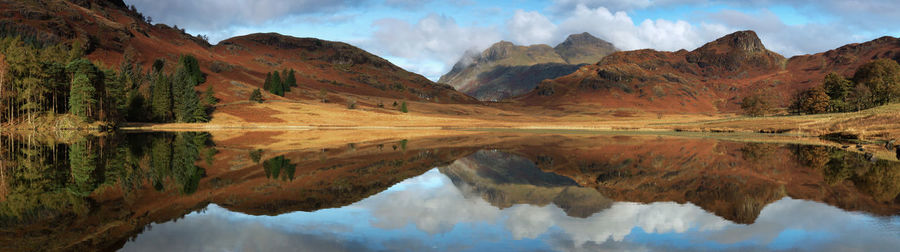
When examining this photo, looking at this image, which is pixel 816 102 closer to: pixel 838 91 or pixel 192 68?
pixel 838 91

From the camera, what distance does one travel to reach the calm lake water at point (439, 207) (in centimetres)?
977

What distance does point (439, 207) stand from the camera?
551 inches

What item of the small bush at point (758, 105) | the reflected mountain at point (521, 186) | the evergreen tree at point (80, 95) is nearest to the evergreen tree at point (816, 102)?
the small bush at point (758, 105)

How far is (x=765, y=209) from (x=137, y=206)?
18.1 meters

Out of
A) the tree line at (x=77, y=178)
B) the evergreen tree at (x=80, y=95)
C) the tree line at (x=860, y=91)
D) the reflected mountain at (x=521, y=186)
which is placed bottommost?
the reflected mountain at (x=521, y=186)

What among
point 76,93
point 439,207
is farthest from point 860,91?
point 76,93

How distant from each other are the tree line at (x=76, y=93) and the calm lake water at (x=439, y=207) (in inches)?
2043

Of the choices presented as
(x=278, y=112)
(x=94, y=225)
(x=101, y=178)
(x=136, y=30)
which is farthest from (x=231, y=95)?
(x=94, y=225)

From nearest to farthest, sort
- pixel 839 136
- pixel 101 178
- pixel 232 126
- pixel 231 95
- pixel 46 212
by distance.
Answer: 1. pixel 46 212
2. pixel 101 178
3. pixel 839 136
4. pixel 232 126
5. pixel 231 95

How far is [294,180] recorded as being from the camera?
19609 millimetres

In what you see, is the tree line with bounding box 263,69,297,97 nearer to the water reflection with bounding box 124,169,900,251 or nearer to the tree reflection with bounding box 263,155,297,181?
the tree reflection with bounding box 263,155,297,181

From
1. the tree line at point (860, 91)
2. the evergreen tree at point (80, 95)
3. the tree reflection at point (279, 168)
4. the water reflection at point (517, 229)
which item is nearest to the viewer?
the water reflection at point (517, 229)

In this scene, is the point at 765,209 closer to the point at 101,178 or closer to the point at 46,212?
the point at 46,212

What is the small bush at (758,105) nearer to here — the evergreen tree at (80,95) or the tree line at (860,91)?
the tree line at (860,91)
